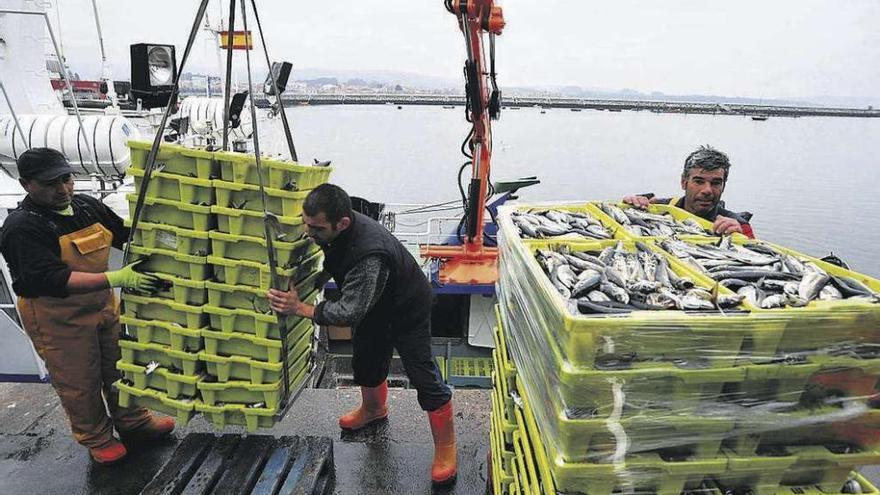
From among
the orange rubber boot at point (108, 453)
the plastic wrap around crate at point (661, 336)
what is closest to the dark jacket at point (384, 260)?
the plastic wrap around crate at point (661, 336)

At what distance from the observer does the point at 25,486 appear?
3164mm

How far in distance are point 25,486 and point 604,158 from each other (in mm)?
41970

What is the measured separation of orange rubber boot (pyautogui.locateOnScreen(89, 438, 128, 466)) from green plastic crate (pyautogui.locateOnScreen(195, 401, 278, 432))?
94 cm

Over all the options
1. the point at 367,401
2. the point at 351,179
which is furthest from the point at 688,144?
the point at 367,401

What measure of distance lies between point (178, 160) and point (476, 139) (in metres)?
4.74

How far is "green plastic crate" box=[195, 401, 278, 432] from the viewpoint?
284 centimetres

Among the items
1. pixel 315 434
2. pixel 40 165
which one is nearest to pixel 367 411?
pixel 315 434

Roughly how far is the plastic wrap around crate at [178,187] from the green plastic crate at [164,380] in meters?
1.01

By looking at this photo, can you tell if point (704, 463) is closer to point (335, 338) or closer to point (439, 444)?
point (439, 444)

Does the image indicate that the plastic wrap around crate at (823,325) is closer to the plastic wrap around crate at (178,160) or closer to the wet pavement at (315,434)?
the wet pavement at (315,434)

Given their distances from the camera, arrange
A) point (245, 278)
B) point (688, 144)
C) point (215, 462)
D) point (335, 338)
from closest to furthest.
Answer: point (245, 278)
point (215, 462)
point (335, 338)
point (688, 144)

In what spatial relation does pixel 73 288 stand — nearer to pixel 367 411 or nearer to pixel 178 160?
pixel 178 160

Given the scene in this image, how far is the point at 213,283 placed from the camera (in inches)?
106

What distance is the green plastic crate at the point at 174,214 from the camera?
2.64 meters
